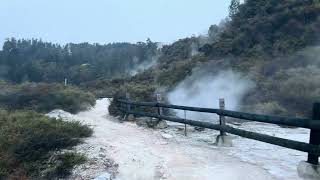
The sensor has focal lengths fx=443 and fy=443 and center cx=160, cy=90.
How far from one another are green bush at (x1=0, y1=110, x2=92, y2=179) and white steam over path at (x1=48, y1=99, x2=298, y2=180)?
0.47 meters

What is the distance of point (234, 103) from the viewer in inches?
711

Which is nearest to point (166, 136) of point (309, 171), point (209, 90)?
point (309, 171)

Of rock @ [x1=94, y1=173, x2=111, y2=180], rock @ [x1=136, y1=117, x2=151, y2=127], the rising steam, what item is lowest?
Result: rock @ [x1=94, y1=173, x2=111, y2=180]

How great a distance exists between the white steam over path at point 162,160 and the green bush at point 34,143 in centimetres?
47

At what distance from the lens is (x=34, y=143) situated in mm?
9922

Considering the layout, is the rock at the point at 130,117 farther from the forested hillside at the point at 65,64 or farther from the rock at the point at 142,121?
the forested hillside at the point at 65,64

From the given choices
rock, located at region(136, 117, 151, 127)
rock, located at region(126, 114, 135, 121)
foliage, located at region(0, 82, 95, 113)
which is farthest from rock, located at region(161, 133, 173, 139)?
foliage, located at region(0, 82, 95, 113)

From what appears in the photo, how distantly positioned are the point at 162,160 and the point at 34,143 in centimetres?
302

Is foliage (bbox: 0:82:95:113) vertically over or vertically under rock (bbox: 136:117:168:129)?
over

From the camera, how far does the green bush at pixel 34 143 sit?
9.09m

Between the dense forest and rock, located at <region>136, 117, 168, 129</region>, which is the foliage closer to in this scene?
the dense forest

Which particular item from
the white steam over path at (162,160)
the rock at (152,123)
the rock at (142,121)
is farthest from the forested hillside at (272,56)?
the white steam over path at (162,160)

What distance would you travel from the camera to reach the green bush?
909cm

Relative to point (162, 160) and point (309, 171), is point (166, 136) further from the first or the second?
point (309, 171)
